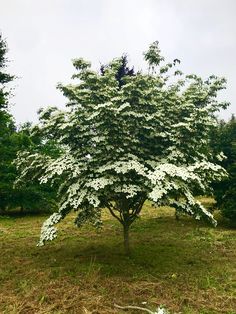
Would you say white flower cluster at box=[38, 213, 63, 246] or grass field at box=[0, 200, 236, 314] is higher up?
white flower cluster at box=[38, 213, 63, 246]

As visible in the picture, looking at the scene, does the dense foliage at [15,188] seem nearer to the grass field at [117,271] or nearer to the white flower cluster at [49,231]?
the grass field at [117,271]

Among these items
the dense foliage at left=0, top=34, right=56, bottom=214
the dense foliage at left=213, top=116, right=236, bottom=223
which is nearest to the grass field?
the dense foliage at left=213, top=116, right=236, bottom=223

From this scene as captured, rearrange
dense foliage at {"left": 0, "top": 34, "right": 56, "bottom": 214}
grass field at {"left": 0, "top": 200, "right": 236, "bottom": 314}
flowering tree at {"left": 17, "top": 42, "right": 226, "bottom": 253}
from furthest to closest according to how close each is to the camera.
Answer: dense foliage at {"left": 0, "top": 34, "right": 56, "bottom": 214}, flowering tree at {"left": 17, "top": 42, "right": 226, "bottom": 253}, grass field at {"left": 0, "top": 200, "right": 236, "bottom": 314}

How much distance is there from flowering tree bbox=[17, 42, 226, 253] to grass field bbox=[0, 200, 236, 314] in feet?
4.62

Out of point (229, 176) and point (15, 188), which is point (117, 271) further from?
point (15, 188)

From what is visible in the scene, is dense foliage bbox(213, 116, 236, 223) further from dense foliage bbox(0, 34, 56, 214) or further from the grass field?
dense foliage bbox(0, 34, 56, 214)

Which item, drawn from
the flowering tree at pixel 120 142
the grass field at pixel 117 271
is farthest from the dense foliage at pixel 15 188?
the flowering tree at pixel 120 142

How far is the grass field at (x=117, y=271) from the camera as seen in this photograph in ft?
29.8

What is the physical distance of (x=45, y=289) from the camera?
995cm

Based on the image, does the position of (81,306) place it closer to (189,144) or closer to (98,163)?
(98,163)

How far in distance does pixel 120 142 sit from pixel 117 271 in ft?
13.9

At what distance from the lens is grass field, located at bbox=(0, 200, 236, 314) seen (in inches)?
358

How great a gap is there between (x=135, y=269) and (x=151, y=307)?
294 cm

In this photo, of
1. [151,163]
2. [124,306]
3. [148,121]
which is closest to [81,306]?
[124,306]
